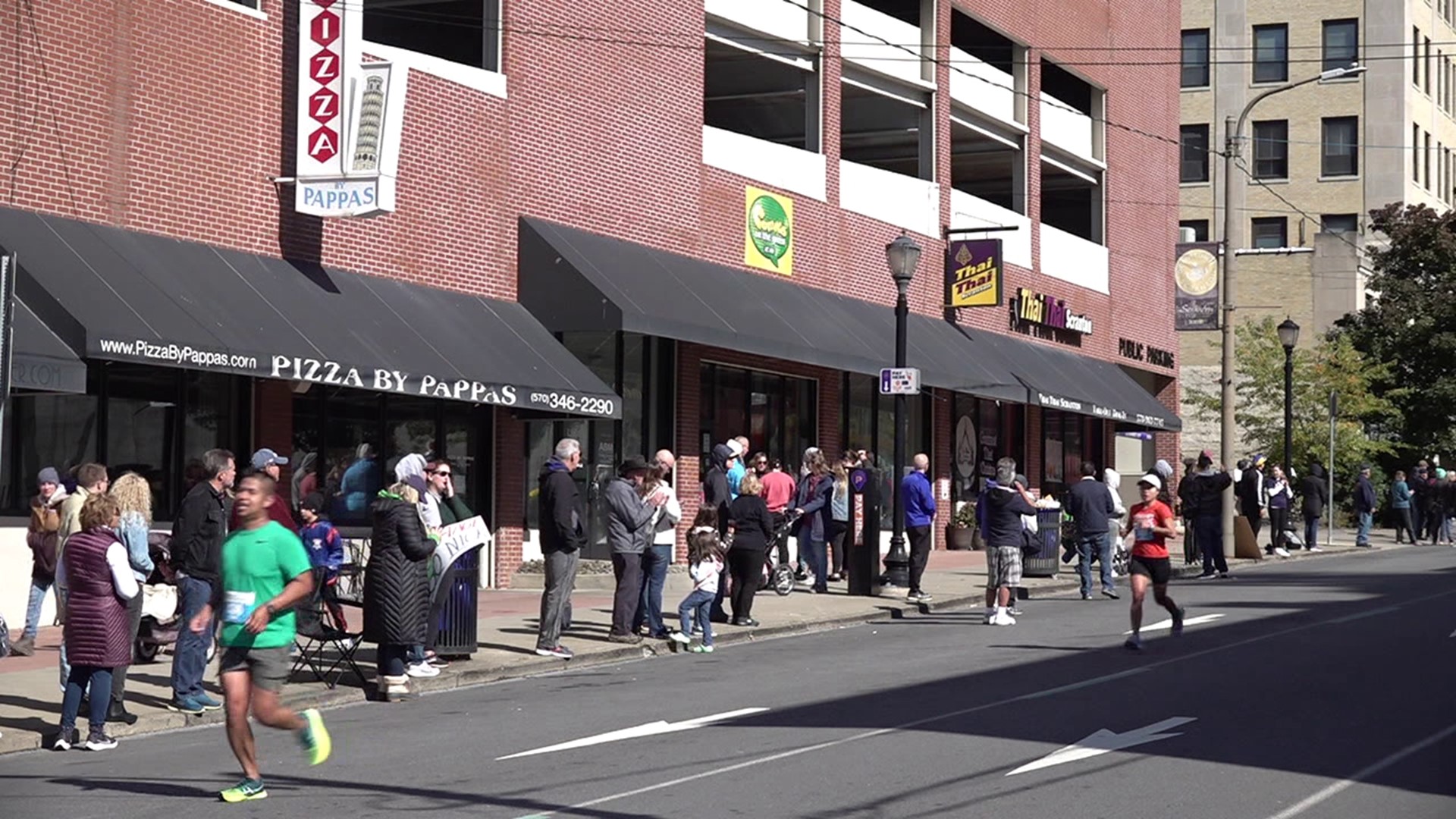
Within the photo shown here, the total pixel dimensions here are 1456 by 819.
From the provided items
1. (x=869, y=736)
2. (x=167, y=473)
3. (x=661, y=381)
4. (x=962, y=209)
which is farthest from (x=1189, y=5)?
(x=869, y=736)

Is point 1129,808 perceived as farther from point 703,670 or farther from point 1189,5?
point 1189,5

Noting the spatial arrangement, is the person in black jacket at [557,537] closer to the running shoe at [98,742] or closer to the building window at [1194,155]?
the running shoe at [98,742]

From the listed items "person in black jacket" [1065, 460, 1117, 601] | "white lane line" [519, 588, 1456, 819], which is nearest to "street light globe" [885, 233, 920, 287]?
"person in black jacket" [1065, 460, 1117, 601]

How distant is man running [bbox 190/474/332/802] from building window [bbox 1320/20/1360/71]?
202 feet

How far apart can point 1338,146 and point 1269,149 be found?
2.36m

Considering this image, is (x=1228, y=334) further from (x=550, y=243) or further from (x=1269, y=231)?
(x=1269, y=231)

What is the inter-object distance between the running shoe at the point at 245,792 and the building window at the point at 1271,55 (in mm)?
61953

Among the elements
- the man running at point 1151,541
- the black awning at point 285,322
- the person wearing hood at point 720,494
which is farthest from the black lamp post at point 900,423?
the man running at point 1151,541

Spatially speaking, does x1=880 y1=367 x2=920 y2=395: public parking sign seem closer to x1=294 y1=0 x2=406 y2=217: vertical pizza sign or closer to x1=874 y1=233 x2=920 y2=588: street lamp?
x1=874 y1=233 x2=920 y2=588: street lamp

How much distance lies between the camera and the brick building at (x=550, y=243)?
1873 cm

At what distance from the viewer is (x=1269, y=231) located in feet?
225

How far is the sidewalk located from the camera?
13867mm

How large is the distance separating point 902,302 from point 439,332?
6201 millimetres

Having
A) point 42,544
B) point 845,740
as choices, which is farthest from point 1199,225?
point 845,740
